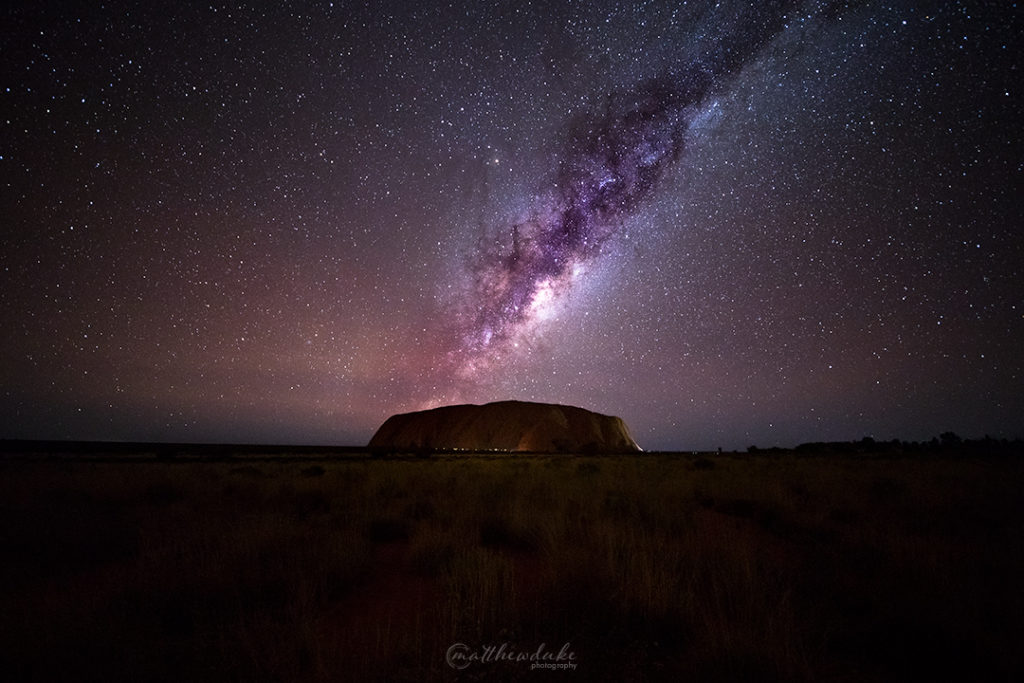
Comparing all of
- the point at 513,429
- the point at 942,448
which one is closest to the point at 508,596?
the point at 942,448

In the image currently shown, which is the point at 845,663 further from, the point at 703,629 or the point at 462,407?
the point at 462,407

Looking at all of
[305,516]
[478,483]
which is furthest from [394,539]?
[478,483]

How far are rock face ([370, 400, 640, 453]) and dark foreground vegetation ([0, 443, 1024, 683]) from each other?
71615 millimetres

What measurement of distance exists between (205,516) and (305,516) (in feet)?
5.40

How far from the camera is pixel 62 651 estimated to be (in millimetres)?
3092

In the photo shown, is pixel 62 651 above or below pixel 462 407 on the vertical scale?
below

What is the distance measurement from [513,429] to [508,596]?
85.5m

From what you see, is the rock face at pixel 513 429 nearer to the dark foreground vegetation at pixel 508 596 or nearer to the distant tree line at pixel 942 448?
the distant tree line at pixel 942 448

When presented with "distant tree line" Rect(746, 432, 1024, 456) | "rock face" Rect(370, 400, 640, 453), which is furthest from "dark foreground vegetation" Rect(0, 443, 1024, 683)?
"rock face" Rect(370, 400, 640, 453)

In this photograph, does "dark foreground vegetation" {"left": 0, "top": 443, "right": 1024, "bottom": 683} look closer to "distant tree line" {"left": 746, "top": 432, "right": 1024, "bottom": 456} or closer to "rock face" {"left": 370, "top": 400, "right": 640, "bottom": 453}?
"distant tree line" {"left": 746, "top": 432, "right": 1024, "bottom": 456}

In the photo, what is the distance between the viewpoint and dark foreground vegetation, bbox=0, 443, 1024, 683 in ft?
9.78

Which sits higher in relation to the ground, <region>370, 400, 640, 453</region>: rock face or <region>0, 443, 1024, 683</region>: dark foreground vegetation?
<region>370, 400, 640, 453</region>: rock face

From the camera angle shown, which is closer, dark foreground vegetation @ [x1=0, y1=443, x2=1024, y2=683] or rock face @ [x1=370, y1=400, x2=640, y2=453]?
dark foreground vegetation @ [x1=0, y1=443, x2=1024, y2=683]

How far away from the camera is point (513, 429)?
8812cm
